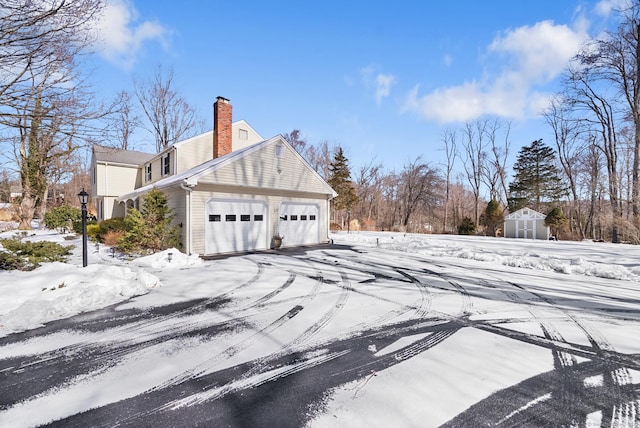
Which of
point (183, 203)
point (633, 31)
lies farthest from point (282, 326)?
point (633, 31)

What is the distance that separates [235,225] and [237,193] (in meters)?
1.36

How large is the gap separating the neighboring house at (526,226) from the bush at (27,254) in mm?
27409

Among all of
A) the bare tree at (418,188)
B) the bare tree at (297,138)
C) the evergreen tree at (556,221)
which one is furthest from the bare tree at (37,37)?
the bare tree at (297,138)

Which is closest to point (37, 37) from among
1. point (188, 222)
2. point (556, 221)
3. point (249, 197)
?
point (188, 222)

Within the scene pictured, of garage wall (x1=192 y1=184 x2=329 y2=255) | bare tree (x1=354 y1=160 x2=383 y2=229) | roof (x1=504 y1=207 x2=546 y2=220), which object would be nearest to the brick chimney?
garage wall (x1=192 y1=184 x2=329 y2=255)

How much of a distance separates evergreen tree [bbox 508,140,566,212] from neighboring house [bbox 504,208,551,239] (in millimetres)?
8580

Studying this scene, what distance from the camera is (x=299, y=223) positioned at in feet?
47.0

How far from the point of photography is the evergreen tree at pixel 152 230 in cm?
1030

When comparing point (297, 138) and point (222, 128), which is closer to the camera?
point (222, 128)

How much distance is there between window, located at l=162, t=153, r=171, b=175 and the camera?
1627 cm

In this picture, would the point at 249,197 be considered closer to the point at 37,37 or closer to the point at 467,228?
the point at 37,37

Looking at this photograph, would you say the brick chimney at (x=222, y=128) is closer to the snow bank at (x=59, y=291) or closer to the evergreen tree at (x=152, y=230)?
the evergreen tree at (x=152, y=230)

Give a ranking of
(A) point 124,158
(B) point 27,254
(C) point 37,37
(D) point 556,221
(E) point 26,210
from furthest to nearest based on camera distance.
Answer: (E) point 26,210
(A) point 124,158
(D) point 556,221
(B) point 27,254
(C) point 37,37

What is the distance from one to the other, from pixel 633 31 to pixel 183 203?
2787cm
